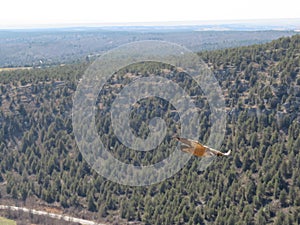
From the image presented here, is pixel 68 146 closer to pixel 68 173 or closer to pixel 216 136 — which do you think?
pixel 68 173

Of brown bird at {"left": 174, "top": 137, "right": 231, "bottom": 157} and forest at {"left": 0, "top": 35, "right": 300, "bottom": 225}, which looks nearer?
brown bird at {"left": 174, "top": 137, "right": 231, "bottom": 157}

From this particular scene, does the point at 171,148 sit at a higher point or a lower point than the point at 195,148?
lower

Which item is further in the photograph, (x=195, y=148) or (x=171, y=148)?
(x=171, y=148)

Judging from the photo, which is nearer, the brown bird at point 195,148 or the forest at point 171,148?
the brown bird at point 195,148

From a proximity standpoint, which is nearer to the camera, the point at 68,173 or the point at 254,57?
A: the point at 68,173

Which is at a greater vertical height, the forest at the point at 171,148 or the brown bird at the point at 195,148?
the brown bird at the point at 195,148

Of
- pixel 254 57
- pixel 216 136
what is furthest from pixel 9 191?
pixel 254 57

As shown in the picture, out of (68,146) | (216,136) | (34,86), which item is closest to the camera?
(216,136)

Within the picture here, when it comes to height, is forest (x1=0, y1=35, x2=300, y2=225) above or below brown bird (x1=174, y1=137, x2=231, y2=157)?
below
